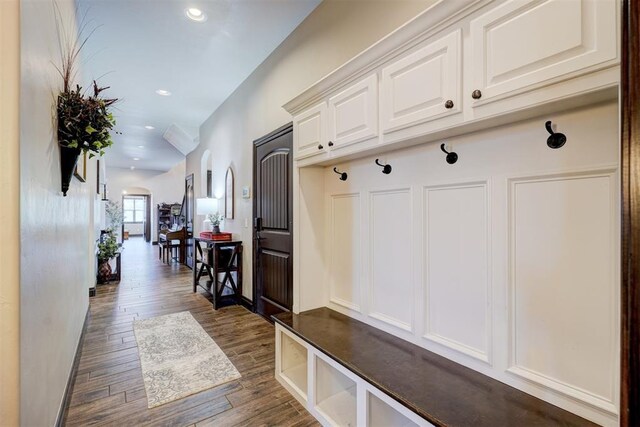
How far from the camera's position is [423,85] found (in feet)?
4.80

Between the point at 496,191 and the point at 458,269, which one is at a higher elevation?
the point at 496,191

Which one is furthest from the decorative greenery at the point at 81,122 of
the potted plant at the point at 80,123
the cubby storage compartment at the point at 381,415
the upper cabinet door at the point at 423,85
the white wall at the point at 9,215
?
the cubby storage compartment at the point at 381,415

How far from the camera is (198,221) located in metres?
6.17

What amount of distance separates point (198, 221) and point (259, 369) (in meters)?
4.38

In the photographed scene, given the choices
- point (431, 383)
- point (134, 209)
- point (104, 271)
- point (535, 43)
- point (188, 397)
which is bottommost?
point (188, 397)

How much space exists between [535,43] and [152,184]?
45.7 ft

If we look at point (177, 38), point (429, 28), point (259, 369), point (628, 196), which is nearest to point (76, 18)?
point (177, 38)

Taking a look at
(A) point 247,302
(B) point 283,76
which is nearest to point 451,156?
(B) point 283,76

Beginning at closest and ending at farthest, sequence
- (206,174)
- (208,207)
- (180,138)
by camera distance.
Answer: (208,207), (206,174), (180,138)

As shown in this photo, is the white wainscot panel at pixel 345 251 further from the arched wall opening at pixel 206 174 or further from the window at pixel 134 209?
the window at pixel 134 209

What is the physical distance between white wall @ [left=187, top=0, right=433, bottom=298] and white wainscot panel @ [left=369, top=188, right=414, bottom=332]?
112 centimetres

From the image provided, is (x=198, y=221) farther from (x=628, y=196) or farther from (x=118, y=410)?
(x=628, y=196)

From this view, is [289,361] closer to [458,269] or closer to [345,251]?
[345,251]

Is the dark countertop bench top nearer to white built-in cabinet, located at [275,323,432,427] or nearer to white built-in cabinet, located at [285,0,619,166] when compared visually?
white built-in cabinet, located at [275,323,432,427]
